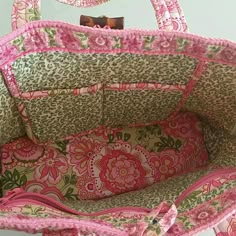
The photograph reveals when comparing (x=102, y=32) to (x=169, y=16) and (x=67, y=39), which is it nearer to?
(x=67, y=39)

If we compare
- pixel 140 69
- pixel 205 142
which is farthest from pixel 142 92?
pixel 205 142

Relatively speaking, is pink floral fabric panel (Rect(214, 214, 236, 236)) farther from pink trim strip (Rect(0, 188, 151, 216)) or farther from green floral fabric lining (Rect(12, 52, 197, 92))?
green floral fabric lining (Rect(12, 52, 197, 92))

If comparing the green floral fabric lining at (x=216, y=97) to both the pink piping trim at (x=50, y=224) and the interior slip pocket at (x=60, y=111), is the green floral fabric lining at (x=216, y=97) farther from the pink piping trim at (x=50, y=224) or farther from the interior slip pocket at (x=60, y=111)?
the pink piping trim at (x=50, y=224)

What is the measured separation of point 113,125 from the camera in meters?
0.99

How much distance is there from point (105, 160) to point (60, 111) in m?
0.16

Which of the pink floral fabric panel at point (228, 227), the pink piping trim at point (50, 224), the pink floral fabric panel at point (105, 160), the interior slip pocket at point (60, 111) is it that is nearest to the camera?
the pink piping trim at point (50, 224)

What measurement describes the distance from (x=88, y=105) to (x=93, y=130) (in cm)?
10

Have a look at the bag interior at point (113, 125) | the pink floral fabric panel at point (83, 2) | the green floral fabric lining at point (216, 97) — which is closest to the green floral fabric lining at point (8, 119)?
the bag interior at point (113, 125)

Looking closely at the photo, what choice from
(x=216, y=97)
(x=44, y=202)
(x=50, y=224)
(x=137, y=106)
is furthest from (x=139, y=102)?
(x=50, y=224)

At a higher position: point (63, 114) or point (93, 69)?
point (93, 69)

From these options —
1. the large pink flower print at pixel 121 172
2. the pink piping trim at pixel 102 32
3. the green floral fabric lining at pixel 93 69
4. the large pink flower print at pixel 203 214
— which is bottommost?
the large pink flower print at pixel 121 172

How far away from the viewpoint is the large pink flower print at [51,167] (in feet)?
3.09

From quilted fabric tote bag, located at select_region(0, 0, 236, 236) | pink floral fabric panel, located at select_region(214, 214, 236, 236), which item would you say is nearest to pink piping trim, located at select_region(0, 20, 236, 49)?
quilted fabric tote bag, located at select_region(0, 0, 236, 236)

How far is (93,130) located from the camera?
38.5 inches
